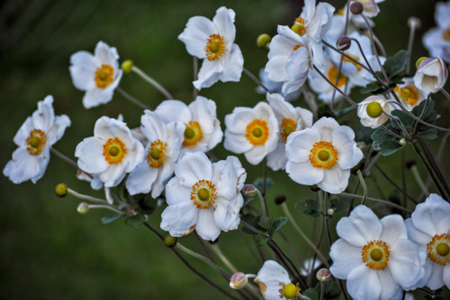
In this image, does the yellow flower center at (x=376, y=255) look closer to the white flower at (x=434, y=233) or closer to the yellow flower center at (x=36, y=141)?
the white flower at (x=434, y=233)

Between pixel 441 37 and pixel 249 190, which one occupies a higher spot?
pixel 441 37

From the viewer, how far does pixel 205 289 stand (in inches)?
66.5

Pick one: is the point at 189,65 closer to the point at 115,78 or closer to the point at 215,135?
the point at 115,78

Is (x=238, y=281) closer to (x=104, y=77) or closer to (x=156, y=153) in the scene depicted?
(x=156, y=153)

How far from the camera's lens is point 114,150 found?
26.0 inches

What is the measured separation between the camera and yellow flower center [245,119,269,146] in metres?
0.71

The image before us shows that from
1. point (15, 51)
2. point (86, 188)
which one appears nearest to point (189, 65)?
point (86, 188)

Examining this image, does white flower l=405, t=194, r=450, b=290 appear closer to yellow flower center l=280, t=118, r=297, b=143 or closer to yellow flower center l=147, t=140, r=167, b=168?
yellow flower center l=280, t=118, r=297, b=143

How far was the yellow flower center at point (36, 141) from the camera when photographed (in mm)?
716

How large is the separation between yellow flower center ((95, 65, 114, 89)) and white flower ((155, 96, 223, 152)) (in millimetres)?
180

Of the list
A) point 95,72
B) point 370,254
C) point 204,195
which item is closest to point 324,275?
point 370,254

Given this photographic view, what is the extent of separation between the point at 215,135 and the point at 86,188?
4.54 feet

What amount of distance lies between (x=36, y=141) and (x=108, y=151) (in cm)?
13

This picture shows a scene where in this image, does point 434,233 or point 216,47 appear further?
point 216,47
